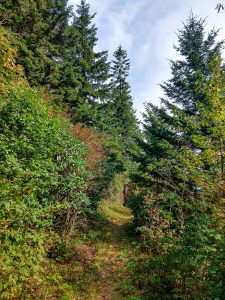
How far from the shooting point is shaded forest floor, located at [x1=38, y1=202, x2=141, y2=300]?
654 cm

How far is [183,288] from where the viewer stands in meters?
5.56

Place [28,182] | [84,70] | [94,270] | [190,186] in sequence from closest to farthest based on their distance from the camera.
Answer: [28,182]
[94,270]
[190,186]
[84,70]

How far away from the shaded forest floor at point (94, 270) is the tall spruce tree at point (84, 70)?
9.48m

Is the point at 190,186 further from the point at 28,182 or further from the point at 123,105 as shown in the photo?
the point at 123,105

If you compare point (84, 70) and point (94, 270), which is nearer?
point (94, 270)

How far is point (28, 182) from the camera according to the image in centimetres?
590

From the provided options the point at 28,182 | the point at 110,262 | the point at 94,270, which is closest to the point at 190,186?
the point at 110,262

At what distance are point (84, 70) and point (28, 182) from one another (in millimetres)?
15830

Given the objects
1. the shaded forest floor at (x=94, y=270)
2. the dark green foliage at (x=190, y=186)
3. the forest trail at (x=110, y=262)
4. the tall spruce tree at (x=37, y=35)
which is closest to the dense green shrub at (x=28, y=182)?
the shaded forest floor at (x=94, y=270)

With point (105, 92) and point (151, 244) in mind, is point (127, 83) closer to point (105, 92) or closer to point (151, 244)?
point (105, 92)

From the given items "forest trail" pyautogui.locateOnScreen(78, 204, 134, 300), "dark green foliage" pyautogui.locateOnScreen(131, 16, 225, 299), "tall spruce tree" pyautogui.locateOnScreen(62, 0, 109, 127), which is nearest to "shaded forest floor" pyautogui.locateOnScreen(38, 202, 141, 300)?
"forest trail" pyautogui.locateOnScreen(78, 204, 134, 300)

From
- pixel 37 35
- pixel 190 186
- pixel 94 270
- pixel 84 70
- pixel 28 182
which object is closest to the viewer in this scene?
pixel 28 182

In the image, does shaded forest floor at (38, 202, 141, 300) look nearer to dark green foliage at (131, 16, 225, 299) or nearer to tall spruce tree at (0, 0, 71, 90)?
dark green foliage at (131, 16, 225, 299)

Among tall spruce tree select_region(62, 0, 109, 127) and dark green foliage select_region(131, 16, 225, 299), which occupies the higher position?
tall spruce tree select_region(62, 0, 109, 127)
